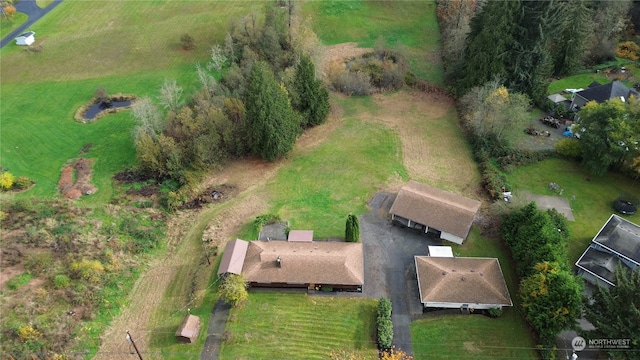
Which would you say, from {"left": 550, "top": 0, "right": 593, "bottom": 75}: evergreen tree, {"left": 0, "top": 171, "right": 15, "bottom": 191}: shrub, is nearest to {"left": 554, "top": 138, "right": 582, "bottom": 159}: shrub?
{"left": 550, "top": 0, "right": 593, "bottom": 75}: evergreen tree

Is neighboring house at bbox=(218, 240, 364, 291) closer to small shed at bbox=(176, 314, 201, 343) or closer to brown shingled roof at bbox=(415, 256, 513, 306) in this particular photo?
small shed at bbox=(176, 314, 201, 343)

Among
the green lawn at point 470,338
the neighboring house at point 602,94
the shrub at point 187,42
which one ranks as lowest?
the green lawn at point 470,338

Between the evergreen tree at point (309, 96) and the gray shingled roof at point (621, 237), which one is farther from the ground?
the evergreen tree at point (309, 96)

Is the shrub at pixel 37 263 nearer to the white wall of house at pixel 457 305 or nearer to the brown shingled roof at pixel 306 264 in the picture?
the brown shingled roof at pixel 306 264

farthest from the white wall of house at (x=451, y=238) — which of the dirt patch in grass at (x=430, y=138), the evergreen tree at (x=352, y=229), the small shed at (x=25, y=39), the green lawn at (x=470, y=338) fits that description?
the small shed at (x=25, y=39)

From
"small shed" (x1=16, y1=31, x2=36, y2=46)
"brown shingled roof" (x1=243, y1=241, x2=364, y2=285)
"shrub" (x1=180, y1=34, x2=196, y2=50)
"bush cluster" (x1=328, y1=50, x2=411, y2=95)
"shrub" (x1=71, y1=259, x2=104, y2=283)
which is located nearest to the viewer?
"brown shingled roof" (x1=243, y1=241, x2=364, y2=285)

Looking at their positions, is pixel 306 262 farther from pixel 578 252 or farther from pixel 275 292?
pixel 578 252

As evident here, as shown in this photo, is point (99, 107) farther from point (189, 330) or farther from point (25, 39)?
point (189, 330)
